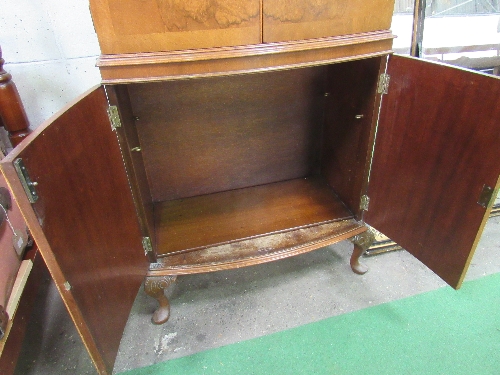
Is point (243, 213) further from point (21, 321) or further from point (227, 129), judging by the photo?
point (21, 321)

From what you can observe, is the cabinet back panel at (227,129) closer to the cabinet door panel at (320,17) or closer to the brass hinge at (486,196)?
the cabinet door panel at (320,17)

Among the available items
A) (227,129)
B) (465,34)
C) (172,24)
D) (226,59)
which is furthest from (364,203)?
(465,34)

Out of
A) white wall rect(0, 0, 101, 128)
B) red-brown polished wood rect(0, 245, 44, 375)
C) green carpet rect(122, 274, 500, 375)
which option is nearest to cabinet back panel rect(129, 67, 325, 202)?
white wall rect(0, 0, 101, 128)

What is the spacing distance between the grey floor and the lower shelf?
25 cm

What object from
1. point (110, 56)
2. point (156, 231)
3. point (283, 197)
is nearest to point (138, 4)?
point (110, 56)

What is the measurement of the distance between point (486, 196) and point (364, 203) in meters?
0.40

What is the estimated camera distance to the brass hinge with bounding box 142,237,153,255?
95cm

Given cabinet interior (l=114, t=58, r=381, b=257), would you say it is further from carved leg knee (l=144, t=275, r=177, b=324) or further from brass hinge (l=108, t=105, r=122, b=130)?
brass hinge (l=108, t=105, r=122, b=130)

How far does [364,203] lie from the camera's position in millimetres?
1093

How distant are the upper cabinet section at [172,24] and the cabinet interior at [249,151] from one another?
0.37 meters

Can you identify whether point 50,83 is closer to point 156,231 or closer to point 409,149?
point 156,231

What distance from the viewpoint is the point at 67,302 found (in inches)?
23.2

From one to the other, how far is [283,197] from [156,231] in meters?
0.49

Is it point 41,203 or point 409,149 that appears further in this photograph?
point 409,149
